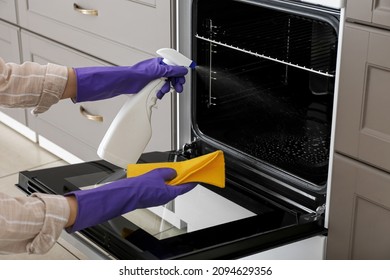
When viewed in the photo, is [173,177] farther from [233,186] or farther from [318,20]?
[318,20]

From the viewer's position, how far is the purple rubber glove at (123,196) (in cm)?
166

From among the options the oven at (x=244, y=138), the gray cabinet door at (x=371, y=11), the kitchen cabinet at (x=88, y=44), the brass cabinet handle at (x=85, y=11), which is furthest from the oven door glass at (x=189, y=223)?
the brass cabinet handle at (x=85, y=11)

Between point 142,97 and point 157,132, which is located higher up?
point 142,97

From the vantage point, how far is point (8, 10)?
317 centimetres

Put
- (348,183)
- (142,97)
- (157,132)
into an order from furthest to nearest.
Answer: (157,132)
(142,97)
(348,183)

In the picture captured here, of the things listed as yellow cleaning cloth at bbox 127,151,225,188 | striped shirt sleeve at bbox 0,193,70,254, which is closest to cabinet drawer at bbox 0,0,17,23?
yellow cleaning cloth at bbox 127,151,225,188

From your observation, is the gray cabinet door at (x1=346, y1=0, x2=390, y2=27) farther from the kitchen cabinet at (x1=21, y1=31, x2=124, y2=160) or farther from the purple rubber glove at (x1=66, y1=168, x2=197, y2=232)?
the kitchen cabinet at (x1=21, y1=31, x2=124, y2=160)

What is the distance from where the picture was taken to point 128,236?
1.79 metres

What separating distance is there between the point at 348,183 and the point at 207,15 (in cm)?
68

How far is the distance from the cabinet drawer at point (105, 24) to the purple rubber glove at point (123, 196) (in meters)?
0.62

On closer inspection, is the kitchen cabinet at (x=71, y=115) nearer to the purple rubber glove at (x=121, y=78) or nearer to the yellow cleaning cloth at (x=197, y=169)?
the purple rubber glove at (x=121, y=78)

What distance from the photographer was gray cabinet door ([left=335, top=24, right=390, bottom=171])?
1.72 metres

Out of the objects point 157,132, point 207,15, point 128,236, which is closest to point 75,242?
point 128,236

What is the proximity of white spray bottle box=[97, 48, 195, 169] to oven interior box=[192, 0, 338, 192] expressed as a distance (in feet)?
0.66
